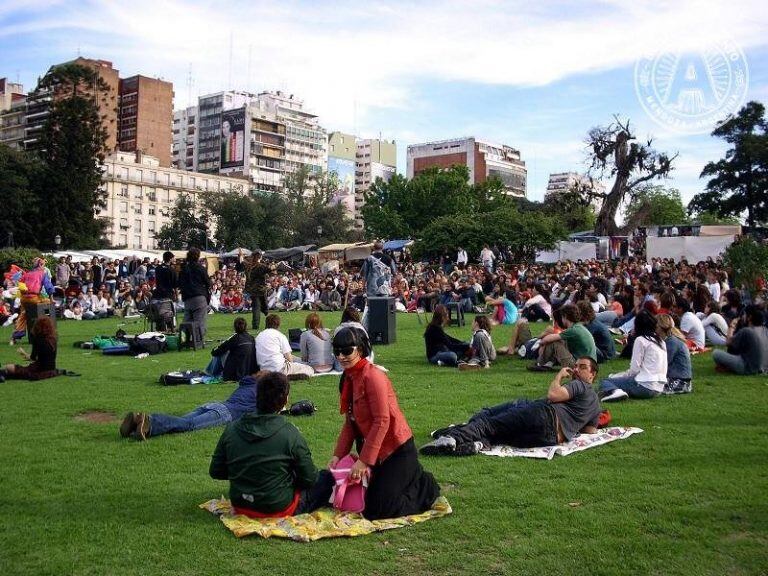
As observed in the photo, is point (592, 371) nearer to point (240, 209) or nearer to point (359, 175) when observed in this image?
point (240, 209)

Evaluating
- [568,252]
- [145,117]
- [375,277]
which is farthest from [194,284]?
[145,117]

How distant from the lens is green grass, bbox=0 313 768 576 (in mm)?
4723

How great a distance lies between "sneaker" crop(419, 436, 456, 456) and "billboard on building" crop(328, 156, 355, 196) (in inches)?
5643

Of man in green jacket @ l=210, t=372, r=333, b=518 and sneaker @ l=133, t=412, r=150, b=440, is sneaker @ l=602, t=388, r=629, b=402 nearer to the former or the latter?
man in green jacket @ l=210, t=372, r=333, b=518

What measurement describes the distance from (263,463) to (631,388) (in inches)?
241

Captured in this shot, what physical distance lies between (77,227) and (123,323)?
136ft

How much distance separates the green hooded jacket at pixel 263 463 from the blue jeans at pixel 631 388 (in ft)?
18.5

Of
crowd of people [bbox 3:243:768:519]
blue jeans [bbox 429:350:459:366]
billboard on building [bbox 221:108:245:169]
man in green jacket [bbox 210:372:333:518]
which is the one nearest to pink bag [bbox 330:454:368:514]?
crowd of people [bbox 3:243:768:519]

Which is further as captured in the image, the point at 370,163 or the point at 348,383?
the point at 370,163

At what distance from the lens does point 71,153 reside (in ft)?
193

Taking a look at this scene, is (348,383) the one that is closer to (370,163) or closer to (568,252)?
(568,252)

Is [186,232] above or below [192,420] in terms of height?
above

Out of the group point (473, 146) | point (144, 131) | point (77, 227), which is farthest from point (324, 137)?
point (77, 227)

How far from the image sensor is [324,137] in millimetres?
151000
